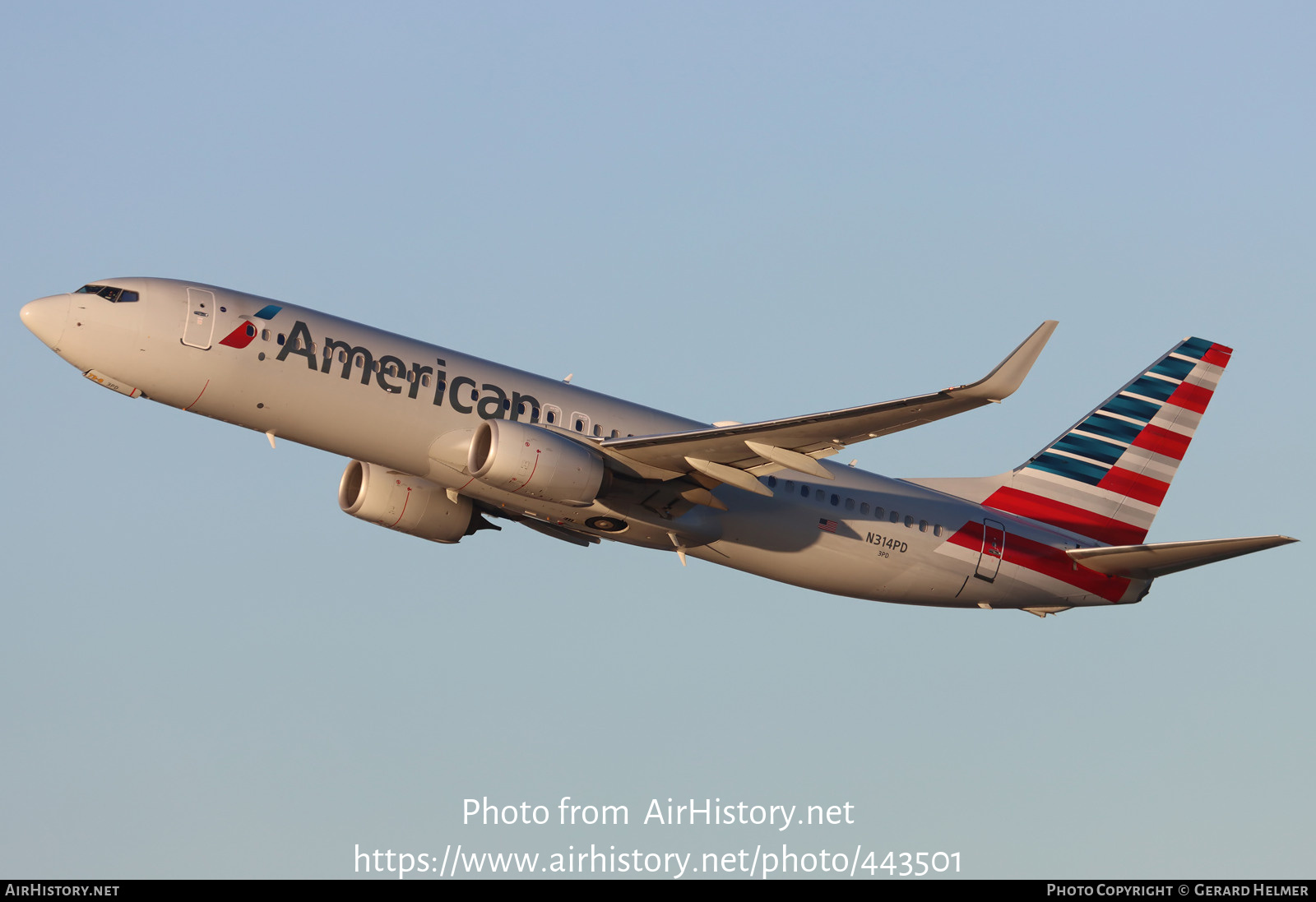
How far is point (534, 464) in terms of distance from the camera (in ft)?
106

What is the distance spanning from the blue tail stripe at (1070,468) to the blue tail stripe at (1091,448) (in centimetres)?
34

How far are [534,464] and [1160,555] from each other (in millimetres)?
17440

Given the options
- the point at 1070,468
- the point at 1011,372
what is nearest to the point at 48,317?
the point at 1011,372

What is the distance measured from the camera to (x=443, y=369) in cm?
3450

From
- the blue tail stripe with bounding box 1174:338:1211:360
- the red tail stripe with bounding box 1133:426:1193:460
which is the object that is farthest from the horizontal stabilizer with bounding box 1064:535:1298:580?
the blue tail stripe with bounding box 1174:338:1211:360

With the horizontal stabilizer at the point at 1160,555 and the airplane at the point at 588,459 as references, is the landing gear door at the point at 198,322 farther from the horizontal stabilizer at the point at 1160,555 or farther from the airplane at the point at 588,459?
the horizontal stabilizer at the point at 1160,555

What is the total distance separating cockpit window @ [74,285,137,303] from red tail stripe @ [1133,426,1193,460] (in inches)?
1153

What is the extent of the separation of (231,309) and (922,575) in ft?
62.8

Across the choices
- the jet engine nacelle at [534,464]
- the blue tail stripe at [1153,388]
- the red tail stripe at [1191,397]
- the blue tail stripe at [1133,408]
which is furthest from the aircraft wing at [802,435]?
the red tail stripe at [1191,397]

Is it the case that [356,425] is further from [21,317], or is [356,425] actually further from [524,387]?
[21,317]

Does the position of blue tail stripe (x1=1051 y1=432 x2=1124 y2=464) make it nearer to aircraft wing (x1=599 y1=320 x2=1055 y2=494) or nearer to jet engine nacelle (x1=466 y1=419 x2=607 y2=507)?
aircraft wing (x1=599 y1=320 x2=1055 y2=494)

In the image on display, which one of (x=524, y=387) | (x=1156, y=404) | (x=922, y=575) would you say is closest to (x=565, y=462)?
Result: (x=524, y=387)

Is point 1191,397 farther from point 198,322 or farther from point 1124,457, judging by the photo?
point 198,322

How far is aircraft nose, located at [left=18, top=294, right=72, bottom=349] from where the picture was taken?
32844 millimetres
